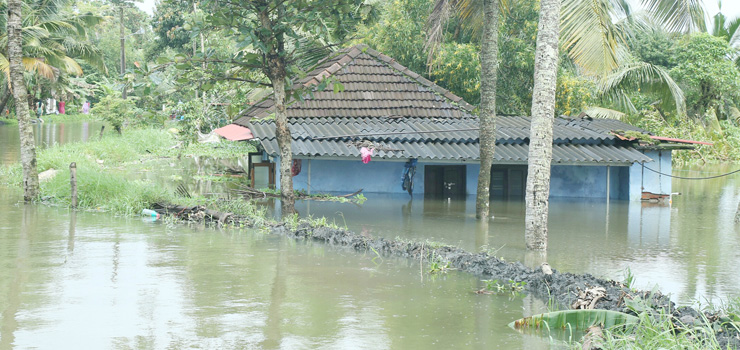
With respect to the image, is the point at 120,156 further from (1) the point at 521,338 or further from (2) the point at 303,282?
(1) the point at 521,338

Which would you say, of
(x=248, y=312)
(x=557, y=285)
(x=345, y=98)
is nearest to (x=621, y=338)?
(x=557, y=285)

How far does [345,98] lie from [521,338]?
48.2 feet

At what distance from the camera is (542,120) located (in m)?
11.8

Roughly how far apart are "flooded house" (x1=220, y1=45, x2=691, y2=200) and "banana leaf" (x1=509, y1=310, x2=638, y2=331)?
418 inches

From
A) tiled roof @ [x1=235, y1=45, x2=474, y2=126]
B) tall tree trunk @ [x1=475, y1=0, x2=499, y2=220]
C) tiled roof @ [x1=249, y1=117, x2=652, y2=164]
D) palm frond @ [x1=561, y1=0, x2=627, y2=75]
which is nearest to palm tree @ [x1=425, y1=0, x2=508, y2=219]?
tall tree trunk @ [x1=475, y1=0, x2=499, y2=220]

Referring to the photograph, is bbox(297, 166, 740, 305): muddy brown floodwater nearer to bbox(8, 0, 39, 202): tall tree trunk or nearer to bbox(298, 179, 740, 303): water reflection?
bbox(298, 179, 740, 303): water reflection

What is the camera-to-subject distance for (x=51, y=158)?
21.2 metres

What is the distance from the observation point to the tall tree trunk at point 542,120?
38.5ft

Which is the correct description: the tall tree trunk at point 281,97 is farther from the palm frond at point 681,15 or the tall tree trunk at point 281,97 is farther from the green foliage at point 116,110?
the green foliage at point 116,110

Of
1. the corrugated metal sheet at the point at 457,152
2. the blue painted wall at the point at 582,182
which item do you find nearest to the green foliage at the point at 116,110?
the corrugated metal sheet at the point at 457,152

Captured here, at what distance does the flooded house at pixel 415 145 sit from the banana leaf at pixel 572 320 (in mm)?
10605

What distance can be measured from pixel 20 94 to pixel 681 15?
1452cm

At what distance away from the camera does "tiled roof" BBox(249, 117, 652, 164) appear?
716 inches

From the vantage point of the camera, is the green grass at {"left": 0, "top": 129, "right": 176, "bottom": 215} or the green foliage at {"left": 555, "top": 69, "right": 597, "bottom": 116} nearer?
the green grass at {"left": 0, "top": 129, "right": 176, "bottom": 215}
